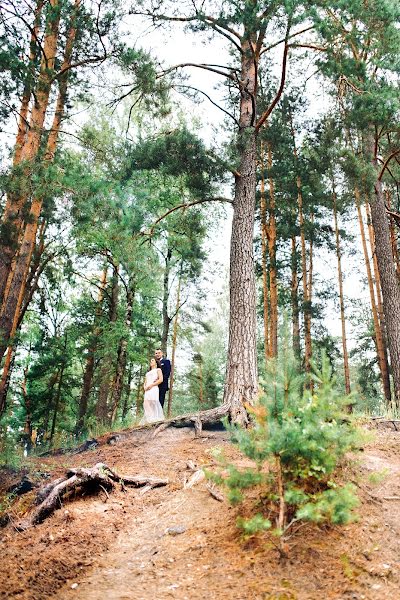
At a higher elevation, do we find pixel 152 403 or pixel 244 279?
pixel 244 279

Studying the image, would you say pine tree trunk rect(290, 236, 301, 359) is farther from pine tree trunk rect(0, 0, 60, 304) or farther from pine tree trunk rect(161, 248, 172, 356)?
pine tree trunk rect(0, 0, 60, 304)

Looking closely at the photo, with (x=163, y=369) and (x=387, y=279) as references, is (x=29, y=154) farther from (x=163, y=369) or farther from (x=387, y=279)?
(x=387, y=279)

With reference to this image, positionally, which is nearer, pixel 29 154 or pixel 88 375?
pixel 29 154

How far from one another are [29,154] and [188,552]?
8.11m

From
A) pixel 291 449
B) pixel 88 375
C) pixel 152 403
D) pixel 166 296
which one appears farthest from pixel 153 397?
pixel 166 296

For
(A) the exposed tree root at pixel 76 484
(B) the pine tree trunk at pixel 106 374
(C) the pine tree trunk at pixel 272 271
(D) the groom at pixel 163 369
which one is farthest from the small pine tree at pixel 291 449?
(B) the pine tree trunk at pixel 106 374

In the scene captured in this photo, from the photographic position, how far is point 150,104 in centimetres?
877

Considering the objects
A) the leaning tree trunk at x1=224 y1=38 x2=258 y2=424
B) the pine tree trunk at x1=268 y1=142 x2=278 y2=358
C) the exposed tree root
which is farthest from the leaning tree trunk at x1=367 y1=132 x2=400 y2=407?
the exposed tree root

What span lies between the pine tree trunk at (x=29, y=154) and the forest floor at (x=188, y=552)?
517cm

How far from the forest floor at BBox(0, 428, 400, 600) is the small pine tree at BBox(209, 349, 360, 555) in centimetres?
22

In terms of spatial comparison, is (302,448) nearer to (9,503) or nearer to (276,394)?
(276,394)

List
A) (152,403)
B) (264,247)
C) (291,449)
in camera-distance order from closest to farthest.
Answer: (291,449) < (152,403) < (264,247)

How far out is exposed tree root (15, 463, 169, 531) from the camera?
442 cm

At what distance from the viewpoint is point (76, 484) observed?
4.68 m
